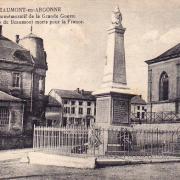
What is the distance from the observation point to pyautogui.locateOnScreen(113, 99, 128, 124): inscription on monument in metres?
10.1

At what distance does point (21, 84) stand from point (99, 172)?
10004mm

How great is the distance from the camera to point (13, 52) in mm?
16766

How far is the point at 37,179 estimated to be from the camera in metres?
7.31

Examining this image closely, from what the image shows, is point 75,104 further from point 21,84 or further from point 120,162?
point 120,162

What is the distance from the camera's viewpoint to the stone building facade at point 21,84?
15702mm

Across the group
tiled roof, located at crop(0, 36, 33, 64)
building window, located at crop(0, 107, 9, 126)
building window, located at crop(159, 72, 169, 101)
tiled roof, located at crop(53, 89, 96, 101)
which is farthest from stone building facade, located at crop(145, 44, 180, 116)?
tiled roof, located at crop(53, 89, 96, 101)

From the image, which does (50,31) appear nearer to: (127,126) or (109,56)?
(109,56)

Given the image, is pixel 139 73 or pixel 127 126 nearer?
pixel 127 126

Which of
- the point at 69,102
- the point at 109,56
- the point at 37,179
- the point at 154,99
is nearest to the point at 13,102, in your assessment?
the point at 154,99

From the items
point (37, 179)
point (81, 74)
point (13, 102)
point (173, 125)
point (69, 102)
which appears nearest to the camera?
point (37, 179)

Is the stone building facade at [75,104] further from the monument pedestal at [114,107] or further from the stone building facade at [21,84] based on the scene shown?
the monument pedestal at [114,107]

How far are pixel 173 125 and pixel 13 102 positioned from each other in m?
5.96

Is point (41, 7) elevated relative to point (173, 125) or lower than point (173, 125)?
elevated

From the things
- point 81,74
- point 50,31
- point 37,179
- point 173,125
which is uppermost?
point 50,31
